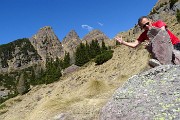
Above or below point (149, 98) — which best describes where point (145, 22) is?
above

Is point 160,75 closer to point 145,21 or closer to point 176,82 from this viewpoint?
point 176,82

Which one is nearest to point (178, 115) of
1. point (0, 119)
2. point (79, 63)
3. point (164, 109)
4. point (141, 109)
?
point (164, 109)

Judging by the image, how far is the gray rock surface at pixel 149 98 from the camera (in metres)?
8.33

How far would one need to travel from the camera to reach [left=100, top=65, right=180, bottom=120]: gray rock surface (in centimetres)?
833

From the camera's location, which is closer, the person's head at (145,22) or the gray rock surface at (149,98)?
the gray rock surface at (149,98)

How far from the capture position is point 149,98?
8.99 metres

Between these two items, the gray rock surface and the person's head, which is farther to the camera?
the person's head

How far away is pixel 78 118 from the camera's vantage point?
1888cm

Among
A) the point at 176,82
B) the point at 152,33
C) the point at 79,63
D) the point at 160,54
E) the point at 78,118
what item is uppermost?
the point at 79,63

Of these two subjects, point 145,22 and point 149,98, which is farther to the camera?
point 145,22

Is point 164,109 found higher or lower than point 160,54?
lower

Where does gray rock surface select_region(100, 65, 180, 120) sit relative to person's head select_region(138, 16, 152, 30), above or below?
below

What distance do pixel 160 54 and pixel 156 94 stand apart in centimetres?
291

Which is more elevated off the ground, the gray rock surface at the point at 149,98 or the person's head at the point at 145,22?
the person's head at the point at 145,22
